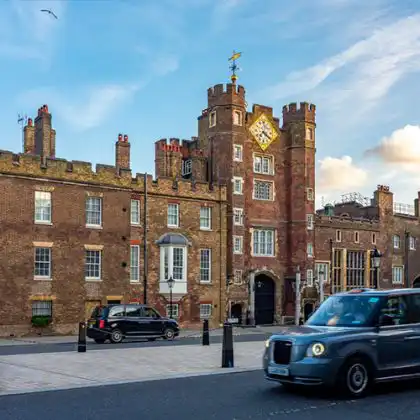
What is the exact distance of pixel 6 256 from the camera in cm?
3550

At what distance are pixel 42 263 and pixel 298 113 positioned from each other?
23022 millimetres

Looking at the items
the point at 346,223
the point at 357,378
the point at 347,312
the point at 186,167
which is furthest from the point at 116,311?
the point at 346,223

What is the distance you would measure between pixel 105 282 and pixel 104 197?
4810 millimetres

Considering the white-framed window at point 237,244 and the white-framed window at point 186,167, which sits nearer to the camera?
the white-framed window at point 237,244

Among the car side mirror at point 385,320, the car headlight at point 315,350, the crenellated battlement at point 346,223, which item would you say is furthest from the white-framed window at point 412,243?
the car headlight at point 315,350

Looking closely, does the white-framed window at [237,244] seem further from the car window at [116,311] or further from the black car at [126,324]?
the car window at [116,311]

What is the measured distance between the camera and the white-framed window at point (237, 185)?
1833 inches

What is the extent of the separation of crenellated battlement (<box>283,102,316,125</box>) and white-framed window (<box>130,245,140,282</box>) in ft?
53.6

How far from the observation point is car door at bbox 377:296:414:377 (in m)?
12.2

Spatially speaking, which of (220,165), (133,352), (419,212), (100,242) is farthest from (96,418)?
(419,212)

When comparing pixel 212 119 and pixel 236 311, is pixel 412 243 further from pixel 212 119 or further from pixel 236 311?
pixel 212 119

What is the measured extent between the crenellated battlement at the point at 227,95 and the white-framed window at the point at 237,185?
512 cm

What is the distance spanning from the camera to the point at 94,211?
39.1m

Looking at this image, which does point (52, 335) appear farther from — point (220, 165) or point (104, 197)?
point (220, 165)
